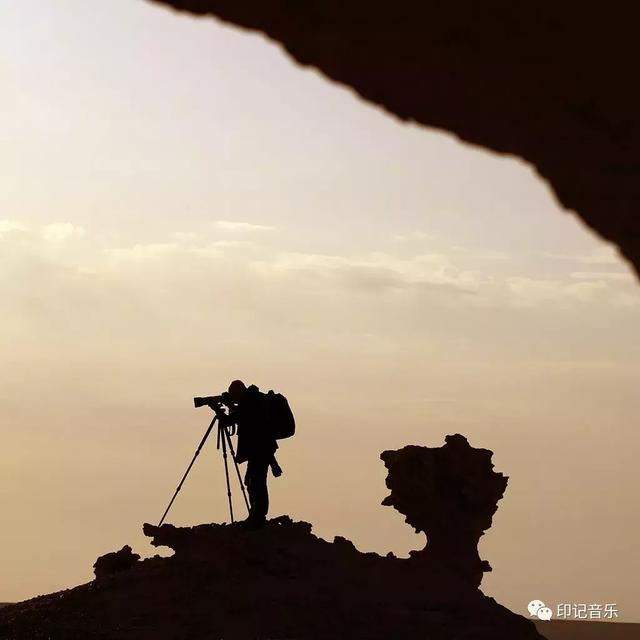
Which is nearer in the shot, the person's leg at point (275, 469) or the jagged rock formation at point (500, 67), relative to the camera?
the jagged rock formation at point (500, 67)

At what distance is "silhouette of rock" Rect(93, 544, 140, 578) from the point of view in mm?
18000

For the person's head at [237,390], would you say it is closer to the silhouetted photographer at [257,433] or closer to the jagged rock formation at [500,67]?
the silhouetted photographer at [257,433]

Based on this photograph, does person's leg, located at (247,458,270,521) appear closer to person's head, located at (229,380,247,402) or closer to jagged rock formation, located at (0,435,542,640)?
jagged rock formation, located at (0,435,542,640)

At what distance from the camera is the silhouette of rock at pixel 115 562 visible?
1800 cm

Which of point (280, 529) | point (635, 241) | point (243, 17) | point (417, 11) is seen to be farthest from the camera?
point (280, 529)

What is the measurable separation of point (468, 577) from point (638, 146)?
1689 cm

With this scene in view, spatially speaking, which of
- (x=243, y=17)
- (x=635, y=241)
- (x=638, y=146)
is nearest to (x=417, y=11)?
(x=243, y=17)

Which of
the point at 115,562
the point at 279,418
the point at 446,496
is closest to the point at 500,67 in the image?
the point at 279,418

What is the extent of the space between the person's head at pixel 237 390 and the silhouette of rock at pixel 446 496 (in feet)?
15.7

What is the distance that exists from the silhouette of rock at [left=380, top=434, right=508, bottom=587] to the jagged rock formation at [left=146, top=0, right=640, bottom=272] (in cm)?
1623

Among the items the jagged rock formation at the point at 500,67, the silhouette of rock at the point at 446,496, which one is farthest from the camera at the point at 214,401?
the jagged rock formation at the point at 500,67

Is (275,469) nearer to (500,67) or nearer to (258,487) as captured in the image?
(258,487)

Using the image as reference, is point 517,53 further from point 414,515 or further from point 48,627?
point 414,515

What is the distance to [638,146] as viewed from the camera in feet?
15.4
